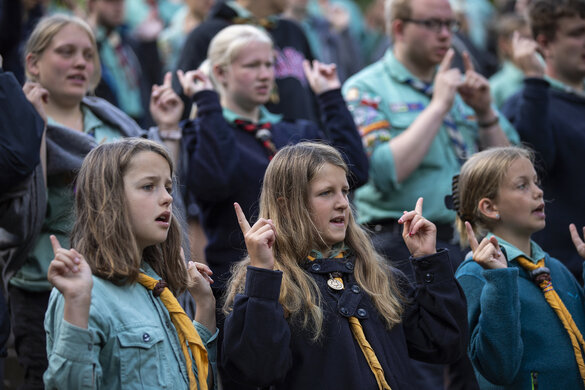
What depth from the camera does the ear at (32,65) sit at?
175 inches

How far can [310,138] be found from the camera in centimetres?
481

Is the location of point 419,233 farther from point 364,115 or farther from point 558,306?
point 364,115

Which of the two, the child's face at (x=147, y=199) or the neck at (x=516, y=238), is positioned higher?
the child's face at (x=147, y=199)

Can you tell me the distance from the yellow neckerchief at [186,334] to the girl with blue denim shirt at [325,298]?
0.37ft

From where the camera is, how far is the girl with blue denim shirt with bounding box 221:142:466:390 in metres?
Answer: 3.02

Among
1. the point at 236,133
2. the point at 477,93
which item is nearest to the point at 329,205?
the point at 236,133

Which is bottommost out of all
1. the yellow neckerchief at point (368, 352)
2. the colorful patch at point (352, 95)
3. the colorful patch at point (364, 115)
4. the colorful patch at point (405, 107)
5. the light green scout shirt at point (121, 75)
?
the light green scout shirt at point (121, 75)

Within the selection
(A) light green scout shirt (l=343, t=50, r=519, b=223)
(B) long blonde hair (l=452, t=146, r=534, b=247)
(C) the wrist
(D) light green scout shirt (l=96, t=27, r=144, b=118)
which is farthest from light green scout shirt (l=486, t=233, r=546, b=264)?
(D) light green scout shirt (l=96, t=27, r=144, b=118)

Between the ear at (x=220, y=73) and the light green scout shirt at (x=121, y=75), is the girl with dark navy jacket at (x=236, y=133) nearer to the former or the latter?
the ear at (x=220, y=73)

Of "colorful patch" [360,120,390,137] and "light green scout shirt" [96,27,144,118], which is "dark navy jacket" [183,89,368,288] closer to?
"colorful patch" [360,120,390,137]

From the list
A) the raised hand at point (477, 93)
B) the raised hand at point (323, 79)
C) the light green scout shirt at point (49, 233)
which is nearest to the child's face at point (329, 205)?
the light green scout shirt at point (49, 233)

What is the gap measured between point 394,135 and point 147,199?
2.34 metres

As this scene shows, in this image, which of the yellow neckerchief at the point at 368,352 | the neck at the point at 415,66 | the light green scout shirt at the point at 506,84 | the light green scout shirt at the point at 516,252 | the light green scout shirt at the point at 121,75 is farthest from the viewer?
the light green scout shirt at the point at 506,84

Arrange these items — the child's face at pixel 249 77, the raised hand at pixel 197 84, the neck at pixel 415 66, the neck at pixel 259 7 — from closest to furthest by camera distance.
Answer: the raised hand at pixel 197 84
the child's face at pixel 249 77
the neck at pixel 415 66
the neck at pixel 259 7
